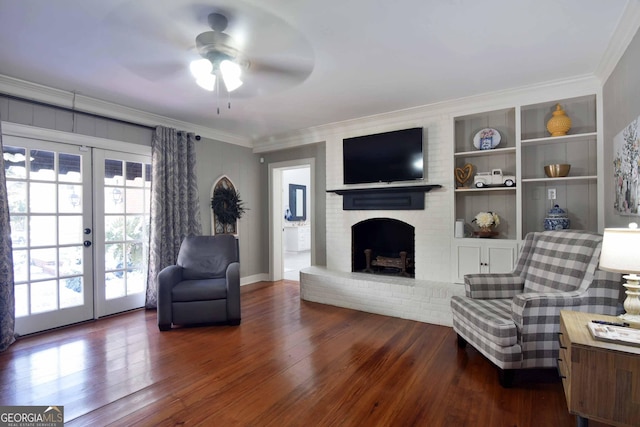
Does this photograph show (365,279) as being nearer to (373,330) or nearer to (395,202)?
(373,330)

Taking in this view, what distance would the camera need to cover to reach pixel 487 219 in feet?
11.1

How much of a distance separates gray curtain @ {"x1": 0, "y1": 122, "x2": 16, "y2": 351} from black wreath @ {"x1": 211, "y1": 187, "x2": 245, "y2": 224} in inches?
86.9

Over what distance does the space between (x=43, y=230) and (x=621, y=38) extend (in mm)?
5084

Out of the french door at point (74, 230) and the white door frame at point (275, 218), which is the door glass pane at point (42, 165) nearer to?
the french door at point (74, 230)

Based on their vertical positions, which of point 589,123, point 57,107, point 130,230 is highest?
point 57,107

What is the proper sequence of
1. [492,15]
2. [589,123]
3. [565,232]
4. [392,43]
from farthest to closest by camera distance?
1. [589,123]
2. [565,232]
3. [392,43]
4. [492,15]

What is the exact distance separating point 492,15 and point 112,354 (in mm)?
3748

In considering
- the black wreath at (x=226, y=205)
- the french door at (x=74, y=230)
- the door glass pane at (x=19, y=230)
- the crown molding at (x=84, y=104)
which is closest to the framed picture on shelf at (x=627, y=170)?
the black wreath at (x=226, y=205)

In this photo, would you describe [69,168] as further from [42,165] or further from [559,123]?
[559,123]

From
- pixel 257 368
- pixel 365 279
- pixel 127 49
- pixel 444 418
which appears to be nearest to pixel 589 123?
pixel 365 279

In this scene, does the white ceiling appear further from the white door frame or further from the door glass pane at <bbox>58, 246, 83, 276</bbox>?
the white door frame

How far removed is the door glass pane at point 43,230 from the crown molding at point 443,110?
9.82 feet

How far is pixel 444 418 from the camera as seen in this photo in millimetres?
1798

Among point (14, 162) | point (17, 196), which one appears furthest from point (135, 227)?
point (14, 162)
